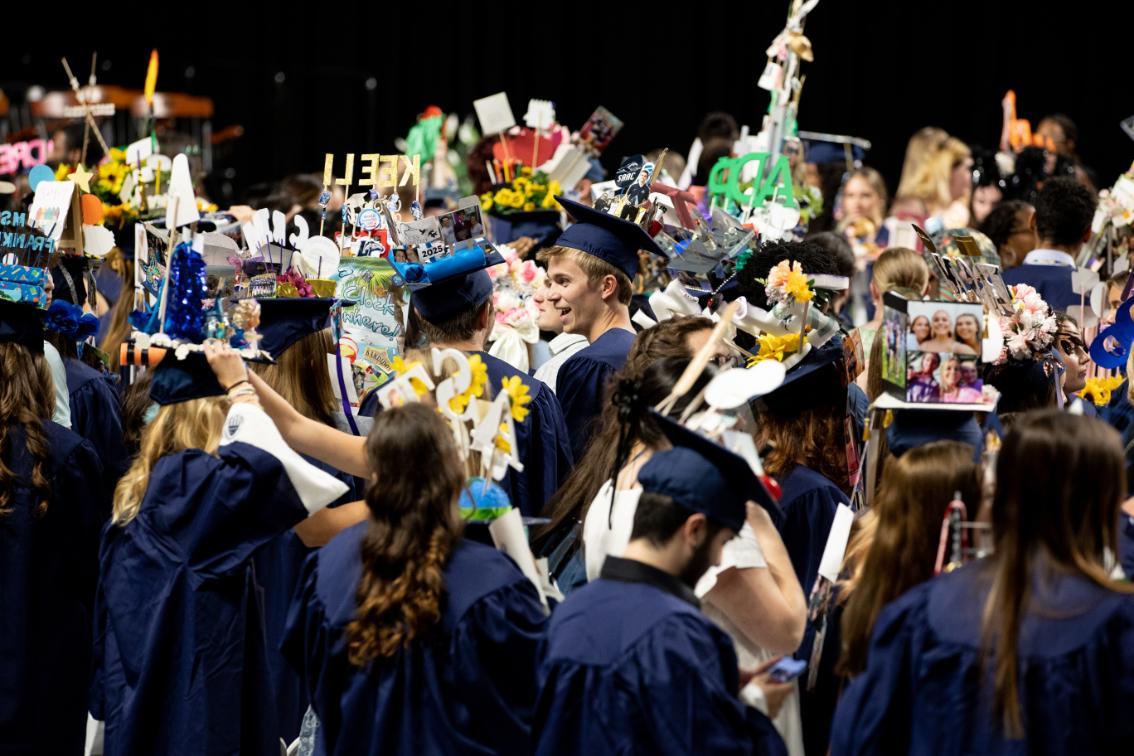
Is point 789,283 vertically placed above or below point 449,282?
above

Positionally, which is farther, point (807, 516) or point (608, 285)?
point (608, 285)

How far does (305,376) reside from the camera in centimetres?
404

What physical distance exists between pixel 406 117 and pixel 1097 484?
10969 mm

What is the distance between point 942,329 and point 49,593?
2662 millimetres

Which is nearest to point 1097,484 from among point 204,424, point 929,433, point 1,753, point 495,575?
point 929,433

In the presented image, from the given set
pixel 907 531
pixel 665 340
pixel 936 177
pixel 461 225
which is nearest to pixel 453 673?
pixel 907 531

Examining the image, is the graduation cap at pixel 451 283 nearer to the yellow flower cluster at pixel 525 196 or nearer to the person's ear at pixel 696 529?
the person's ear at pixel 696 529

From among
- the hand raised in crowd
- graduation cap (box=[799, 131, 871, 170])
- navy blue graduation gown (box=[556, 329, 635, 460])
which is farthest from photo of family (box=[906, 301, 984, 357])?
graduation cap (box=[799, 131, 871, 170])

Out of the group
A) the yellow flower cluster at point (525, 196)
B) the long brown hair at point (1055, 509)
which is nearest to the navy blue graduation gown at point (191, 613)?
the long brown hair at point (1055, 509)

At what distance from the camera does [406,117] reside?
504 inches

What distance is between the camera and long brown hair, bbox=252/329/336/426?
4.01 m

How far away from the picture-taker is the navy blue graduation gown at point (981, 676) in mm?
2260

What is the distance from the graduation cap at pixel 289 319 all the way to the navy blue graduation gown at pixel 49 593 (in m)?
0.83

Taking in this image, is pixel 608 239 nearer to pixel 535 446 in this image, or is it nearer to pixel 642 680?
pixel 535 446
